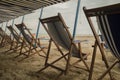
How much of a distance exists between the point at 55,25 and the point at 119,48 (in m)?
1.18

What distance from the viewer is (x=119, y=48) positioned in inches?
72.6

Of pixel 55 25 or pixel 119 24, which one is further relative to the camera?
pixel 55 25

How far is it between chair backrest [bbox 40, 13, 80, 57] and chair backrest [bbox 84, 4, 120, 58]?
684 mm

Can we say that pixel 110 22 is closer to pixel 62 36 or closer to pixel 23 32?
pixel 62 36

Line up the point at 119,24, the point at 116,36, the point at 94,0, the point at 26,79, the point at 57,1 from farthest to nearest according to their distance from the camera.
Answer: the point at 94,0 → the point at 57,1 → the point at 26,79 → the point at 116,36 → the point at 119,24

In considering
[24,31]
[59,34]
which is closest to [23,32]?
[24,31]

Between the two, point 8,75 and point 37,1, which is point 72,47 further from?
point 37,1

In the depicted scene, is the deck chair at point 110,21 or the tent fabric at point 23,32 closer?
the deck chair at point 110,21

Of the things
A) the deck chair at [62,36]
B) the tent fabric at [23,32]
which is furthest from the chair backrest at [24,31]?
the deck chair at [62,36]

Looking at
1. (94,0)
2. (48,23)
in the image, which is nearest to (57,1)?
(94,0)

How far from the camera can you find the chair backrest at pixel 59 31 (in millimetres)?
2502

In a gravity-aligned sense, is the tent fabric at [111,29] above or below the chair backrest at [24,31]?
above

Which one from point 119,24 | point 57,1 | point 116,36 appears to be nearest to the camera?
point 119,24

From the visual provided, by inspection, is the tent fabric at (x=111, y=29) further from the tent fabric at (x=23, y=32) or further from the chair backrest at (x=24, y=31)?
the tent fabric at (x=23, y=32)
